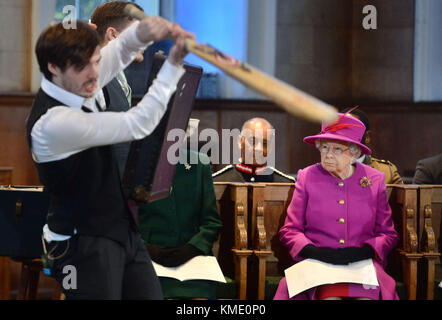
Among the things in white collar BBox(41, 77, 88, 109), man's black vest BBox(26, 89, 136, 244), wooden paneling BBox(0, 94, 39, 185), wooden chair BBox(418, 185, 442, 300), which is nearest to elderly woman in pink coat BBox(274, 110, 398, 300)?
wooden chair BBox(418, 185, 442, 300)

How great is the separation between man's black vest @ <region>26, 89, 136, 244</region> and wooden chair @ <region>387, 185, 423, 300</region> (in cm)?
260

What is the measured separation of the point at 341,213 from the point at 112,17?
1.84 m

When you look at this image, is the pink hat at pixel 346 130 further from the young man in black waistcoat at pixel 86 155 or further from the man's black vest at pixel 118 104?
the young man in black waistcoat at pixel 86 155

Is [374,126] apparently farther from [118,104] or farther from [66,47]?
[66,47]

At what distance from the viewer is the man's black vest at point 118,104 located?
105 inches

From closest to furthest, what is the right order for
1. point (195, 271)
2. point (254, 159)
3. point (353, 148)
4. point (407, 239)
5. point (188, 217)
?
point (195, 271) < point (353, 148) < point (188, 217) < point (407, 239) < point (254, 159)

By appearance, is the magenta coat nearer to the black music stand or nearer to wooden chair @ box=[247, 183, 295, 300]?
wooden chair @ box=[247, 183, 295, 300]

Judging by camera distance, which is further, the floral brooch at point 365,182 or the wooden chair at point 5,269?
the wooden chair at point 5,269

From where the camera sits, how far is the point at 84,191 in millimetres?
2387

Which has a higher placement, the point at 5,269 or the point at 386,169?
the point at 386,169

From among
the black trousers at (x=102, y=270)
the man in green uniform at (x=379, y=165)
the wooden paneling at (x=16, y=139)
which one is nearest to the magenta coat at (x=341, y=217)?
the man in green uniform at (x=379, y=165)

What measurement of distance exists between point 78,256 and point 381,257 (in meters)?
2.31

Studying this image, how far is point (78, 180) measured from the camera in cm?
238

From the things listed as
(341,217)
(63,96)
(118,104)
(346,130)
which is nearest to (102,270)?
(63,96)
